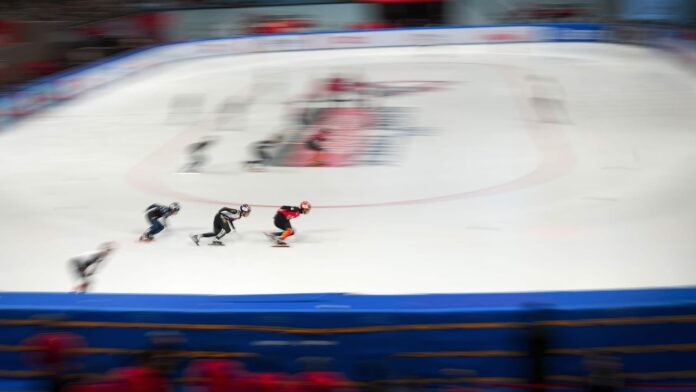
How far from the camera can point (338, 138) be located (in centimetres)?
865

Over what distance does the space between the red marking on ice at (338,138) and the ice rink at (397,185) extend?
0.25 ft

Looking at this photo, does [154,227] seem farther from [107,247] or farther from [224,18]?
[224,18]

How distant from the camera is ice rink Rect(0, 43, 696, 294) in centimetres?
498

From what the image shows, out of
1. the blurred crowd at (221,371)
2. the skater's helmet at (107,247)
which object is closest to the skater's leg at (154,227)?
the skater's helmet at (107,247)

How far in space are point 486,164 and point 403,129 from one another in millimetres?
1783

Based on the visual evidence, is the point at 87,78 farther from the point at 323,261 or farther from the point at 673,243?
the point at 673,243

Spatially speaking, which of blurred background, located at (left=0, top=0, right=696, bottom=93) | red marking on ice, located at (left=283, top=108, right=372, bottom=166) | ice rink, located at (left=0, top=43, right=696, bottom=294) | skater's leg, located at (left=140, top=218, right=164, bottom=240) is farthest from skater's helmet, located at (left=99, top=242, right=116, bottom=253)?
blurred background, located at (left=0, top=0, right=696, bottom=93)

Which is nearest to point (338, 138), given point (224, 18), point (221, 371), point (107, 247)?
point (107, 247)

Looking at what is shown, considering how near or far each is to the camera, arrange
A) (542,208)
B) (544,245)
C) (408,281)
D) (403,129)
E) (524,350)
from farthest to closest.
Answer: (403,129), (542,208), (544,245), (408,281), (524,350)

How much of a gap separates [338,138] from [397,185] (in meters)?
1.86

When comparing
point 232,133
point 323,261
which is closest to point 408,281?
point 323,261

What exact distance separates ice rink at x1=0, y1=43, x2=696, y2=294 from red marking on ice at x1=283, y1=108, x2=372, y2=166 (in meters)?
0.08

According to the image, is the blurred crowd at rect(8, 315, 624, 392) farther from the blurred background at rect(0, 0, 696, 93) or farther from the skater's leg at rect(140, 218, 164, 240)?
the blurred background at rect(0, 0, 696, 93)

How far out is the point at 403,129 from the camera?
900 cm
